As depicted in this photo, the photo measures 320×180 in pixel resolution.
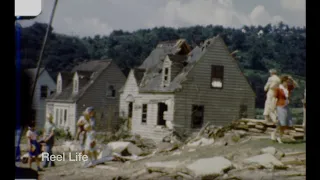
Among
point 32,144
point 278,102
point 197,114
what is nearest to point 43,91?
point 32,144

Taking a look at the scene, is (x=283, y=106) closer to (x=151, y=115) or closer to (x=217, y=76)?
(x=217, y=76)

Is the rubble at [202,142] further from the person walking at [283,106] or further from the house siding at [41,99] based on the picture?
the house siding at [41,99]

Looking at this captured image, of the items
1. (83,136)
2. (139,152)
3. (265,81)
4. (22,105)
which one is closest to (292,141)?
(265,81)

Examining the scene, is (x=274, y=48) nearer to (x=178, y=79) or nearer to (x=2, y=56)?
(x=178, y=79)

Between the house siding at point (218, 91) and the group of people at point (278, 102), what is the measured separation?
0.15m

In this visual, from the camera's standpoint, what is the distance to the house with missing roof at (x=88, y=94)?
532cm

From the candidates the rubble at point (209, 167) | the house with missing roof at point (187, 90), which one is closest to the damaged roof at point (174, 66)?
the house with missing roof at point (187, 90)

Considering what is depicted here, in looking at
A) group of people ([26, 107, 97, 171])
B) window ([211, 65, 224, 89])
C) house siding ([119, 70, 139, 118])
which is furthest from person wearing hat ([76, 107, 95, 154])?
window ([211, 65, 224, 89])

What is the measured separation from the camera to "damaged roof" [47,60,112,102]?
17.5ft

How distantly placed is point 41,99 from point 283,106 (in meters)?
2.11

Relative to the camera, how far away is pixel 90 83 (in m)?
5.39

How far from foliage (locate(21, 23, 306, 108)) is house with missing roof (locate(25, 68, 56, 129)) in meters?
0.07

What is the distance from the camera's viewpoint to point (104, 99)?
5.34 meters

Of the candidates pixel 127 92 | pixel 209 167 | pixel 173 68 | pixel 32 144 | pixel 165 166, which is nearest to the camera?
pixel 209 167
